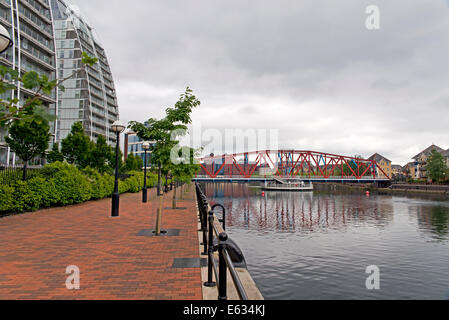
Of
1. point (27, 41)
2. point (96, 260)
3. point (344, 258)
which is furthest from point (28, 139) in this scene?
point (27, 41)

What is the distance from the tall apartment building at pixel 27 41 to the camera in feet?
141

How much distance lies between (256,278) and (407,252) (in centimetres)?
758

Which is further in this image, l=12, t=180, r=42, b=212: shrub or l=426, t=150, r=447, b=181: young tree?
l=426, t=150, r=447, b=181: young tree

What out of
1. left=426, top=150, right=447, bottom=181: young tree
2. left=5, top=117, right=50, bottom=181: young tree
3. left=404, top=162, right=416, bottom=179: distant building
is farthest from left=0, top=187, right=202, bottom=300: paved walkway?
left=404, top=162, right=416, bottom=179: distant building

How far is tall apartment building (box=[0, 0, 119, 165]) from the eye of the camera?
44844 millimetres

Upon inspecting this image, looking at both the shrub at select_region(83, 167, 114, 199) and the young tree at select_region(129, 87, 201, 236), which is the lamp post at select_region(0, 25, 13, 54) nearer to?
the young tree at select_region(129, 87, 201, 236)

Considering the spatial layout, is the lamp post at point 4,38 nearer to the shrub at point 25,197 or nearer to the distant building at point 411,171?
the shrub at point 25,197

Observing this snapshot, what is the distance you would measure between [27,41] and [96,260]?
5617 cm

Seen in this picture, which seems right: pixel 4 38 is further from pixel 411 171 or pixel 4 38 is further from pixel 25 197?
pixel 411 171

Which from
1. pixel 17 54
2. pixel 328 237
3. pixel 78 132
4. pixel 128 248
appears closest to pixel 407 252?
pixel 328 237

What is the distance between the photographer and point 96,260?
255 inches

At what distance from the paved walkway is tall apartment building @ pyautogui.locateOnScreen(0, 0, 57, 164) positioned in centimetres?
3688

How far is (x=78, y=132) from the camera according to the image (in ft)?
124
